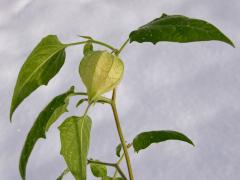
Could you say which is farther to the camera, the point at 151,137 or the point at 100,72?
the point at 151,137

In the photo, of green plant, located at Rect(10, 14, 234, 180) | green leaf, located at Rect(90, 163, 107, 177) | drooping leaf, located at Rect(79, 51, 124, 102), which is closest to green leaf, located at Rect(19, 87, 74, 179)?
green plant, located at Rect(10, 14, 234, 180)

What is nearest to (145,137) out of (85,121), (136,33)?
(85,121)

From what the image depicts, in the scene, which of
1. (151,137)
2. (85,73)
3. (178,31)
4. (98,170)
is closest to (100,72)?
(85,73)

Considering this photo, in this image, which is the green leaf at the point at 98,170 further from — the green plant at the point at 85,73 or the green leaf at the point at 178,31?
the green leaf at the point at 178,31

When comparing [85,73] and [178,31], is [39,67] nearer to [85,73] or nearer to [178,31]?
[85,73]

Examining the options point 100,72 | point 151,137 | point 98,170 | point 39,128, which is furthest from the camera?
point 98,170

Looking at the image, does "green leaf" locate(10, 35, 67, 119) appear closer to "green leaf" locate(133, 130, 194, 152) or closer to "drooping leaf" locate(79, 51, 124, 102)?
"drooping leaf" locate(79, 51, 124, 102)
